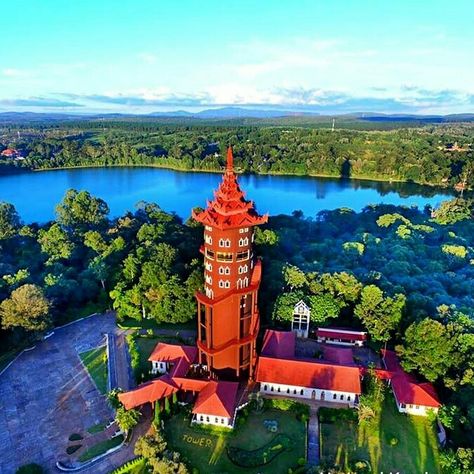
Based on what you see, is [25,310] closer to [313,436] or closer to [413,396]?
[313,436]

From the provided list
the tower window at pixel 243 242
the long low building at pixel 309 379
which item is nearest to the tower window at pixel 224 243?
the tower window at pixel 243 242

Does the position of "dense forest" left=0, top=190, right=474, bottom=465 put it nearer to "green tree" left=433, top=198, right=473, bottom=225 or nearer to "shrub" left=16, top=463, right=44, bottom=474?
"green tree" left=433, top=198, right=473, bottom=225

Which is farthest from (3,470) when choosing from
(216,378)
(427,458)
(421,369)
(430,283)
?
(430,283)

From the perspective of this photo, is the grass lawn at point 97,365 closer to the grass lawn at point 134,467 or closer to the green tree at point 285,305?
the grass lawn at point 134,467

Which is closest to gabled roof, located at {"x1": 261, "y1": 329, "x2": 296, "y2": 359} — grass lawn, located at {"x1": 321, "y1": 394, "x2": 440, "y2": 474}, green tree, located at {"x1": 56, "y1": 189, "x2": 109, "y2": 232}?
grass lawn, located at {"x1": 321, "y1": 394, "x2": 440, "y2": 474}

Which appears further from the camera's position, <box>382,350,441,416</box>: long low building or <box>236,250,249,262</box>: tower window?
<box>382,350,441,416</box>: long low building
